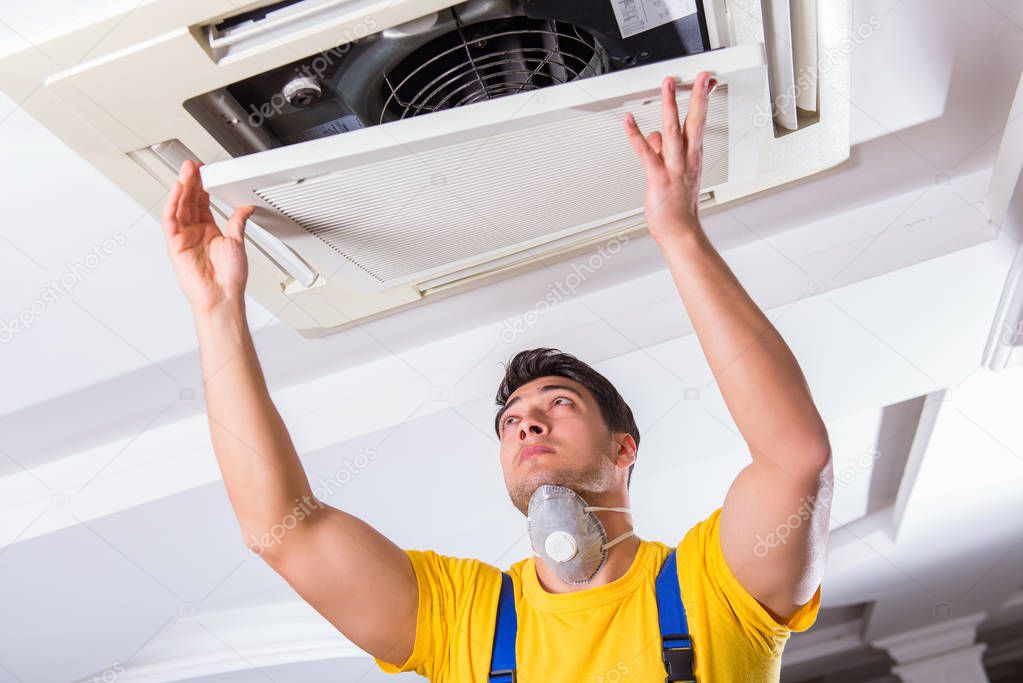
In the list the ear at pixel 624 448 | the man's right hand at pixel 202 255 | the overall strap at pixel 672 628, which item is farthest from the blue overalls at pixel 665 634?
the man's right hand at pixel 202 255

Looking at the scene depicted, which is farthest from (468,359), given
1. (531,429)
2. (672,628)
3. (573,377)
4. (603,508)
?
(672,628)

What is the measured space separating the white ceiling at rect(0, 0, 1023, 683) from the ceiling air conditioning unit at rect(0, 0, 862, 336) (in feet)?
0.71

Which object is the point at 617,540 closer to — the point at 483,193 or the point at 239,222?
the point at 483,193

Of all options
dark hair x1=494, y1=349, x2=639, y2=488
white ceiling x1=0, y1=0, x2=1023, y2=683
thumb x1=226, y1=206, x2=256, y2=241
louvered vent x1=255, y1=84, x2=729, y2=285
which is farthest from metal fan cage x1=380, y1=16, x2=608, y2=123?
dark hair x1=494, y1=349, x2=639, y2=488

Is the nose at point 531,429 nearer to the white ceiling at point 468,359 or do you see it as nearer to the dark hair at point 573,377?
the dark hair at point 573,377

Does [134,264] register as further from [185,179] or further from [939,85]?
[939,85]

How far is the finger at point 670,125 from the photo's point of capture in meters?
1.09

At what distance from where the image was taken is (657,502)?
9.33ft

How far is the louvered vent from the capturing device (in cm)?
113

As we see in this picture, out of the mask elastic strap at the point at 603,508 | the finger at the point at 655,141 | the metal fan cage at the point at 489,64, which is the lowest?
the mask elastic strap at the point at 603,508

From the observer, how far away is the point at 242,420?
1.23m

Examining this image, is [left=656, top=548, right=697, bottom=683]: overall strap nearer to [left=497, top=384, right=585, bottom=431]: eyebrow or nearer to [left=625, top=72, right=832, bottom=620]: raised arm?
[left=625, top=72, right=832, bottom=620]: raised arm

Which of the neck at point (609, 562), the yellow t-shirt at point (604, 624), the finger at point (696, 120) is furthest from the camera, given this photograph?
the neck at point (609, 562)

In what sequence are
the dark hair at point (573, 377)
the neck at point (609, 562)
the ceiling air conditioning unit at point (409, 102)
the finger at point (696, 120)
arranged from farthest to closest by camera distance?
the dark hair at point (573, 377)
the neck at point (609, 562)
the finger at point (696, 120)
the ceiling air conditioning unit at point (409, 102)
